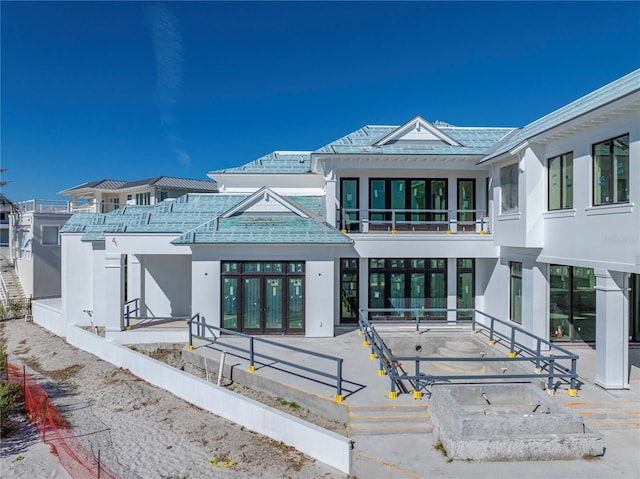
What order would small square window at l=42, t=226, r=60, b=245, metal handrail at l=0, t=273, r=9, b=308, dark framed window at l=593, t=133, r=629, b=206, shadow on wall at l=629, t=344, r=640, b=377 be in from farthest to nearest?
small square window at l=42, t=226, r=60, b=245
metal handrail at l=0, t=273, r=9, b=308
shadow on wall at l=629, t=344, r=640, b=377
dark framed window at l=593, t=133, r=629, b=206

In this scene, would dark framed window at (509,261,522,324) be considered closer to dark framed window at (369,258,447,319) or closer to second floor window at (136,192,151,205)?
dark framed window at (369,258,447,319)

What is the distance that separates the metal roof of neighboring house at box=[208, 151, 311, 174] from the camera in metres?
18.4

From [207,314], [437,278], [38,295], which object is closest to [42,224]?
[38,295]

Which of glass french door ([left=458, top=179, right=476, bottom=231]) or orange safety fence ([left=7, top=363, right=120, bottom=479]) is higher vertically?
glass french door ([left=458, top=179, right=476, bottom=231])

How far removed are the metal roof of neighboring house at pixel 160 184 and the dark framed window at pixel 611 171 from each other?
33.9 m

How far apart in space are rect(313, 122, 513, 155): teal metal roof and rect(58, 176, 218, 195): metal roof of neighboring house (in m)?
25.3

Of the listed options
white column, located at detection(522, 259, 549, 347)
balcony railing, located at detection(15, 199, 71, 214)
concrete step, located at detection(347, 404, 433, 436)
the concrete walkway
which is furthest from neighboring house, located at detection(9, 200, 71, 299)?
white column, located at detection(522, 259, 549, 347)

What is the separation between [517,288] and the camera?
13.4 meters

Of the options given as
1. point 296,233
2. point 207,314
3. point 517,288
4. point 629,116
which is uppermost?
point 629,116

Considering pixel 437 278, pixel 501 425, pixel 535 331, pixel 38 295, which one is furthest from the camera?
pixel 38 295

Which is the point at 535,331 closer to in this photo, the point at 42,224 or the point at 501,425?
the point at 501,425

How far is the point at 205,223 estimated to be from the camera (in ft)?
46.9

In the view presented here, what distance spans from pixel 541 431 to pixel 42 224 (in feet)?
103

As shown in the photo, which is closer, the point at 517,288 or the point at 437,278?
the point at 517,288
